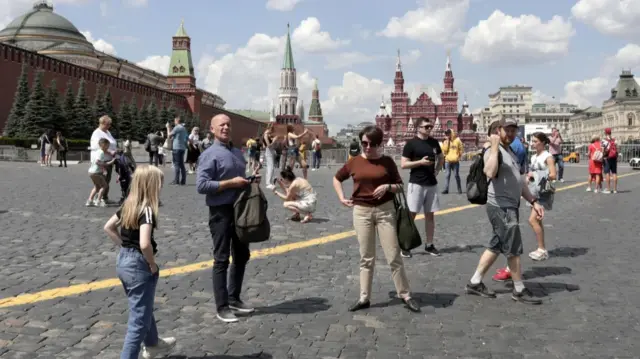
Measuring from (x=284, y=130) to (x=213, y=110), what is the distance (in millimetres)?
83081

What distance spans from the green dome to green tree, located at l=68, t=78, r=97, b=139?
4149cm

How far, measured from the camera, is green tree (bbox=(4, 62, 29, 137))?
41469 millimetres

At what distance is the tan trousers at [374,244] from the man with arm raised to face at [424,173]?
256 centimetres

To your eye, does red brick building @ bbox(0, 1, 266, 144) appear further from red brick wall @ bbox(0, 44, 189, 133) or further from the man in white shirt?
the man in white shirt

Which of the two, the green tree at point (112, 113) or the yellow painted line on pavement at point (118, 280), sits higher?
the green tree at point (112, 113)

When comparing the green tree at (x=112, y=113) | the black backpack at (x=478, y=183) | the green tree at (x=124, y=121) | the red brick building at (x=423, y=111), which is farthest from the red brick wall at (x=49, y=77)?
the red brick building at (x=423, y=111)

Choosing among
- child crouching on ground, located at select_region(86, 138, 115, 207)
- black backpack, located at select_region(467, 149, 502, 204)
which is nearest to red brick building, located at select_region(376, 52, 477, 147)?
child crouching on ground, located at select_region(86, 138, 115, 207)

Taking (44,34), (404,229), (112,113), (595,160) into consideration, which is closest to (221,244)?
(404,229)

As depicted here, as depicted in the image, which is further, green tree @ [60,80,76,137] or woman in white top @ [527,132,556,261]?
green tree @ [60,80,76,137]

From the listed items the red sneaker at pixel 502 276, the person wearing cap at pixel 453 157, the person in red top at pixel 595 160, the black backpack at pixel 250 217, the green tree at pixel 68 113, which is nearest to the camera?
the black backpack at pixel 250 217

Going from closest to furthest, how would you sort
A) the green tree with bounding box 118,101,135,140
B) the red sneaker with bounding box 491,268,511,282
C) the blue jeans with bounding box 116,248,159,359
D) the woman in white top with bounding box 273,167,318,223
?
the blue jeans with bounding box 116,248,159,359 → the red sneaker with bounding box 491,268,511,282 → the woman in white top with bounding box 273,167,318,223 → the green tree with bounding box 118,101,135,140

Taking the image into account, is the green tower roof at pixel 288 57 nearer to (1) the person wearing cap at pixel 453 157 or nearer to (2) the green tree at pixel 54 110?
(2) the green tree at pixel 54 110

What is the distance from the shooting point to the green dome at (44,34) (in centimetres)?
8568

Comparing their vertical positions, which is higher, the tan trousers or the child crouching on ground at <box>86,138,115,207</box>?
the child crouching on ground at <box>86,138,115,207</box>
